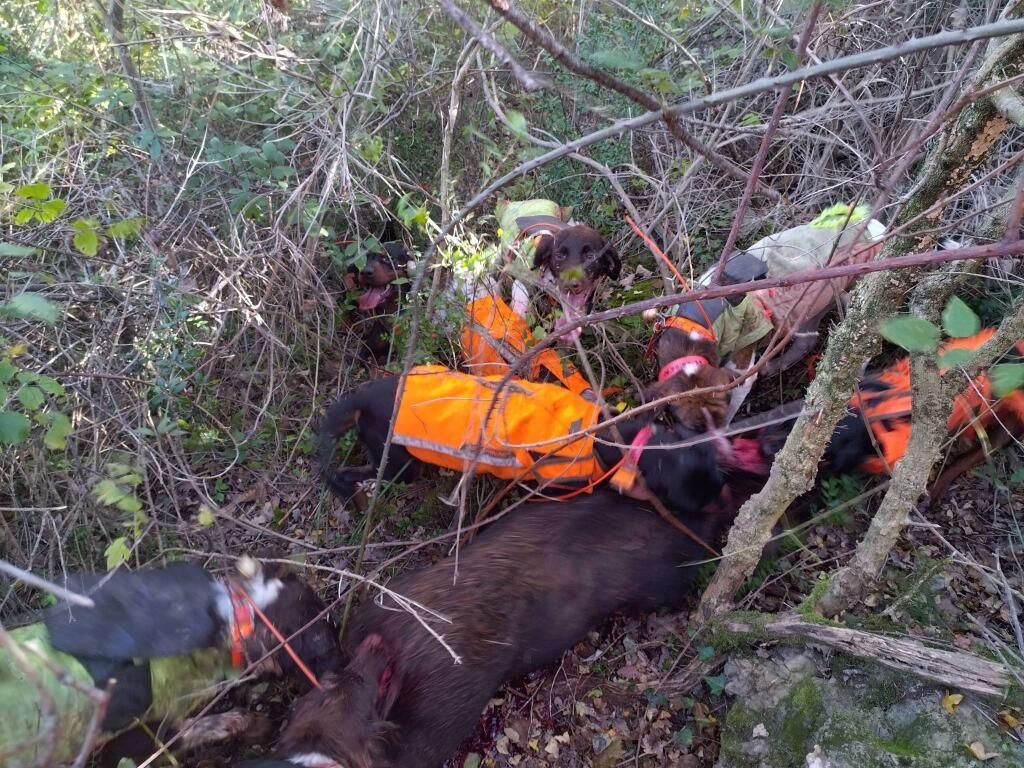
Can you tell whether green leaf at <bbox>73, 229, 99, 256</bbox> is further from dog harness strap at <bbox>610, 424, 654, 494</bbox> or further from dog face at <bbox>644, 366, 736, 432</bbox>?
dog face at <bbox>644, 366, 736, 432</bbox>

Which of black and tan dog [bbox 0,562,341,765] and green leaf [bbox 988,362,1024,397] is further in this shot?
Answer: black and tan dog [bbox 0,562,341,765]

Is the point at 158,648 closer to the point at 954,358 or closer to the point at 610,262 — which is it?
the point at 954,358

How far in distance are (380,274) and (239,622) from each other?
7.38 ft

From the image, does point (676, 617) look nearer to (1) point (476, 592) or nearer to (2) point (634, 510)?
(2) point (634, 510)

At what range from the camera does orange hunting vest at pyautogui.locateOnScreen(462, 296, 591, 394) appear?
12.0ft

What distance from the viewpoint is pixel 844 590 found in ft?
8.48

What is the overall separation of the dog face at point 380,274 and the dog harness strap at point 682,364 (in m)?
1.73

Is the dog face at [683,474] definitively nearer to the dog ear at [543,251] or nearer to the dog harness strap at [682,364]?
the dog harness strap at [682,364]

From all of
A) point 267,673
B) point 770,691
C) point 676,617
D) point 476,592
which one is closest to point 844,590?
point 770,691

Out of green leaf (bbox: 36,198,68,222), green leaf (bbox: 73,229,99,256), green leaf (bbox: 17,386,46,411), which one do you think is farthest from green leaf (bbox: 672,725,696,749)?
green leaf (bbox: 36,198,68,222)

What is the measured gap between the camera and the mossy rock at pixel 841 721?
2.26 metres

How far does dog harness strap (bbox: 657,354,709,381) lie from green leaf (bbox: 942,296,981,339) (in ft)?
7.82

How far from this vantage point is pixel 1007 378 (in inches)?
33.9

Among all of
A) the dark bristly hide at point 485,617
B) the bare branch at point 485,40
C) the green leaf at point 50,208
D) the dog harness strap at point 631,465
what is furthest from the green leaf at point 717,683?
the green leaf at point 50,208
